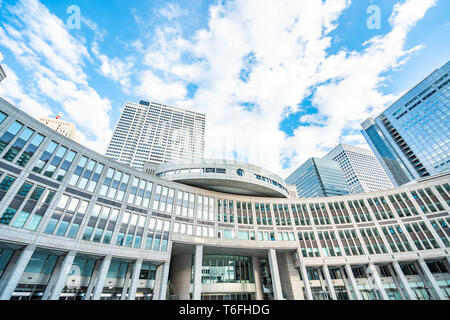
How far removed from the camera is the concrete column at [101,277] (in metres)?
30.3

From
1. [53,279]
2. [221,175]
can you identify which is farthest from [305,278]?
[53,279]

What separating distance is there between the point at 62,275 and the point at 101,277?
5.07 meters

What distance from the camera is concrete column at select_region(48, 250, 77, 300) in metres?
27.3

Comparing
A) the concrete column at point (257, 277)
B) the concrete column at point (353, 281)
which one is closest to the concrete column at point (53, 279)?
the concrete column at point (257, 277)

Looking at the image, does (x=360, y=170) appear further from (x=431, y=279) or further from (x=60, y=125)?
(x=60, y=125)

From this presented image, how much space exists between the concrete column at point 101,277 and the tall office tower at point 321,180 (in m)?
125

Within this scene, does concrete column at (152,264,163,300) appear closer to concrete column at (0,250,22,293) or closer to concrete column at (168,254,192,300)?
concrete column at (168,254,192,300)

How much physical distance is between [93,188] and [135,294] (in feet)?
61.9

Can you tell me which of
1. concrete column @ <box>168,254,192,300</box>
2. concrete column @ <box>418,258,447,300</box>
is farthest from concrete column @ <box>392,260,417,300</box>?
concrete column @ <box>168,254,192,300</box>

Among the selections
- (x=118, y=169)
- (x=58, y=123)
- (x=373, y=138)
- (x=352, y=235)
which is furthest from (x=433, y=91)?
(x=58, y=123)

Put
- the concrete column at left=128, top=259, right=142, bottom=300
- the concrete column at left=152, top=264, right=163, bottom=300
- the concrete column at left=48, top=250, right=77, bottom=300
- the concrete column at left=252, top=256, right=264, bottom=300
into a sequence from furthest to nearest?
the concrete column at left=252, top=256, right=264, bottom=300
the concrete column at left=152, top=264, right=163, bottom=300
the concrete column at left=128, top=259, right=142, bottom=300
the concrete column at left=48, top=250, right=77, bottom=300

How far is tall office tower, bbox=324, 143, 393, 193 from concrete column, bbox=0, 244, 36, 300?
169 meters

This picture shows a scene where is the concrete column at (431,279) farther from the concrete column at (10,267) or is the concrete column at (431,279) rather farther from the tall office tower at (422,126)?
the tall office tower at (422,126)

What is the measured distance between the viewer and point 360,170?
15888cm
